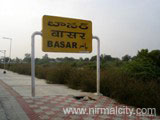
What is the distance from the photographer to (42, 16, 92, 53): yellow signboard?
5953 millimetres

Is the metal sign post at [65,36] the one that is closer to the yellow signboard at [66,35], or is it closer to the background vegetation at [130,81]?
the yellow signboard at [66,35]

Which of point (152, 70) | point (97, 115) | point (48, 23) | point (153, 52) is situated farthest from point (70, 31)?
point (153, 52)

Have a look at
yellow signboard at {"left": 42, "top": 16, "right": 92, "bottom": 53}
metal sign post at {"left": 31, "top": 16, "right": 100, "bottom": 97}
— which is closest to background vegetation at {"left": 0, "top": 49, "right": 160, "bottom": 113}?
metal sign post at {"left": 31, "top": 16, "right": 100, "bottom": 97}

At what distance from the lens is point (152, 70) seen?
8.55 m

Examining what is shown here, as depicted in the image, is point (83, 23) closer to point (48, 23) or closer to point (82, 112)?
point (48, 23)

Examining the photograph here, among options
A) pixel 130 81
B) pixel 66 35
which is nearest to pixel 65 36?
pixel 66 35

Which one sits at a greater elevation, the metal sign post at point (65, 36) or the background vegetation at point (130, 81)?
the metal sign post at point (65, 36)

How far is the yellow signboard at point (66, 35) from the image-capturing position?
595 centimetres

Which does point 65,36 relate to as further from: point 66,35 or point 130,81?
point 130,81

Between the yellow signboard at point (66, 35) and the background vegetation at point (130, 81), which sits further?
the yellow signboard at point (66, 35)

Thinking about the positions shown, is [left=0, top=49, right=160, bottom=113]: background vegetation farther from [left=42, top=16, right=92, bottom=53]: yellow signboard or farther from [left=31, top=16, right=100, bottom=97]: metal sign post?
[left=42, top=16, right=92, bottom=53]: yellow signboard

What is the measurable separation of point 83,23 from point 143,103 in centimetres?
361

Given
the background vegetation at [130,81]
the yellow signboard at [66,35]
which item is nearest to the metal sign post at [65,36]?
the yellow signboard at [66,35]

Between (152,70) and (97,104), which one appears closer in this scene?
(97,104)
